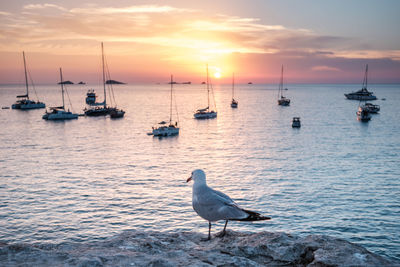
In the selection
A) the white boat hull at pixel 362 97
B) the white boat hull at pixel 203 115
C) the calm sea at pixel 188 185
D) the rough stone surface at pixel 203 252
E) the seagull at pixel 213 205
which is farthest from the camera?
the white boat hull at pixel 362 97

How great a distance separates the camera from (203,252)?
549 centimetres

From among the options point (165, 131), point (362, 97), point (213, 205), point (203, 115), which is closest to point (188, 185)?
point (213, 205)

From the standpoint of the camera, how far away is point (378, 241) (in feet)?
58.0

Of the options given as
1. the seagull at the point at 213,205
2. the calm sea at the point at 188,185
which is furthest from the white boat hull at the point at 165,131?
the seagull at the point at 213,205

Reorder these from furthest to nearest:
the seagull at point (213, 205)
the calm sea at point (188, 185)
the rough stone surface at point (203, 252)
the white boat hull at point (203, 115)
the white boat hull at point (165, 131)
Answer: the white boat hull at point (203, 115), the white boat hull at point (165, 131), the calm sea at point (188, 185), the seagull at point (213, 205), the rough stone surface at point (203, 252)

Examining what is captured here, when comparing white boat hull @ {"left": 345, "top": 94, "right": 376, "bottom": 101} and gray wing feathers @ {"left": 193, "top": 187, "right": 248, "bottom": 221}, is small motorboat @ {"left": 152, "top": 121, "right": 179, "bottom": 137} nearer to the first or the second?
gray wing feathers @ {"left": 193, "top": 187, "right": 248, "bottom": 221}

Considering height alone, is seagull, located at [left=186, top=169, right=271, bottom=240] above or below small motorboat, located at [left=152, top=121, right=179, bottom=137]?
above

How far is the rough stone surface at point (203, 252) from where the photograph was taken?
189 inches

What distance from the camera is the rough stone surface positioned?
4.79 m

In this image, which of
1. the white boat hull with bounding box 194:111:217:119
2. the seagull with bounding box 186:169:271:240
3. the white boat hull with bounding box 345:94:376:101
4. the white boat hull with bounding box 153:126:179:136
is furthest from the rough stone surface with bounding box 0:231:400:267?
the white boat hull with bounding box 345:94:376:101

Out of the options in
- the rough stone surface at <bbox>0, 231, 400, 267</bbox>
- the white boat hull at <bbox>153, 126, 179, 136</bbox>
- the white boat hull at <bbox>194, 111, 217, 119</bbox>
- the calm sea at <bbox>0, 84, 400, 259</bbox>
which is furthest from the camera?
the white boat hull at <bbox>194, 111, 217, 119</bbox>

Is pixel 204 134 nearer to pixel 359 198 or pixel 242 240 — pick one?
pixel 359 198

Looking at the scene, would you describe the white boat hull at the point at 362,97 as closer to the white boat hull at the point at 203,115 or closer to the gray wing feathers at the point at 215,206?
the white boat hull at the point at 203,115

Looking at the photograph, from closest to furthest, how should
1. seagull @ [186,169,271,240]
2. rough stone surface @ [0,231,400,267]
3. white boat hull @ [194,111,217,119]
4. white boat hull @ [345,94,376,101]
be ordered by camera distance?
rough stone surface @ [0,231,400,267] < seagull @ [186,169,271,240] < white boat hull @ [194,111,217,119] < white boat hull @ [345,94,376,101]
